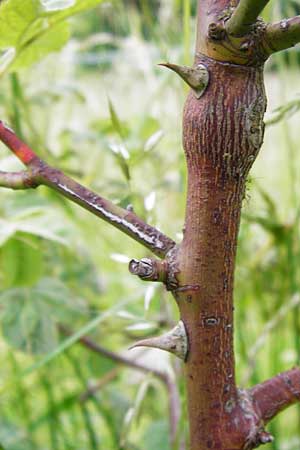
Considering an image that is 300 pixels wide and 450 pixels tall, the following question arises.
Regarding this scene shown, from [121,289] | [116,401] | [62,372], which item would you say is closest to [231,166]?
[116,401]

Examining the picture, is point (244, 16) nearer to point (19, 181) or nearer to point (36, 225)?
point (19, 181)

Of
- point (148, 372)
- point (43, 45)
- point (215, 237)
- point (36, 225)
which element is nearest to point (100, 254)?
point (148, 372)

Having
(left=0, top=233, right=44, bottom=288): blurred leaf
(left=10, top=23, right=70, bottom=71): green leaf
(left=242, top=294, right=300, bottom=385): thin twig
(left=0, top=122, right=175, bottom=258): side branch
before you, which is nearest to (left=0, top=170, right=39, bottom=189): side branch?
(left=0, top=122, right=175, bottom=258): side branch

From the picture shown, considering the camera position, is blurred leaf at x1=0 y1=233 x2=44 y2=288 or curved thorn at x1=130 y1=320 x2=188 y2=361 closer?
curved thorn at x1=130 y1=320 x2=188 y2=361

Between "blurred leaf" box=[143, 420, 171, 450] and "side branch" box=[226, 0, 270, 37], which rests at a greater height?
"side branch" box=[226, 0, 270, 37]

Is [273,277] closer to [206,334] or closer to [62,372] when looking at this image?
[62,372]

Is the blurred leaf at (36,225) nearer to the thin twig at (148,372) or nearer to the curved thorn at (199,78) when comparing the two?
the thin twig at (148,372)

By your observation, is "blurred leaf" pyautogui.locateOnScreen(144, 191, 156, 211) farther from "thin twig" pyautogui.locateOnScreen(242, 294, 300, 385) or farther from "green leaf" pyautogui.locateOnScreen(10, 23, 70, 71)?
"thin twig" pyautogui.locateOnScreen(242, 294, 300, 385)

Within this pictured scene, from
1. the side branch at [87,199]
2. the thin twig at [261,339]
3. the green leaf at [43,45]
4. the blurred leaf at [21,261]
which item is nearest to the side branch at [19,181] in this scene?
the side branch at [87,199]
